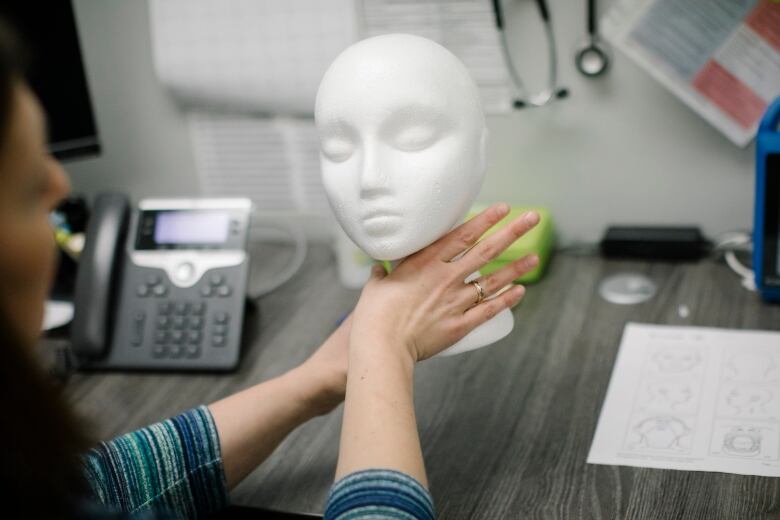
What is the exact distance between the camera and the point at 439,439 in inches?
37.1

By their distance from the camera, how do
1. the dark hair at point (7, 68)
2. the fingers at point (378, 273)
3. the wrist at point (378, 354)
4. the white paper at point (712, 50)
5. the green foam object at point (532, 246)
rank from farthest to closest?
the green foam object at point (532, 246) → the white paper at point (712, 50) → the fingers at point (378, 273) → the wrist at point (378, 354) → the dark hair at point (7, 68)

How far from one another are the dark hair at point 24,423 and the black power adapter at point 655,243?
3.07ft

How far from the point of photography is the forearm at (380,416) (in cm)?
72

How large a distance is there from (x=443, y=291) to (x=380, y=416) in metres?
0.17

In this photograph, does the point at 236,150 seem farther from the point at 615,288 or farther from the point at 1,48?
the point at 1,48

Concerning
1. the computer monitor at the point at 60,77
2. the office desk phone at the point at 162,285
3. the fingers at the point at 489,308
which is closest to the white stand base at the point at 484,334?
the fingers at the point at 489,308

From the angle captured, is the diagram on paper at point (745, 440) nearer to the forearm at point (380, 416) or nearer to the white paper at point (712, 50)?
the forearm at point (380, 416)

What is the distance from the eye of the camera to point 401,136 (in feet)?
2.70

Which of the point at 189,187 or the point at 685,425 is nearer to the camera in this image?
the point at 685,425

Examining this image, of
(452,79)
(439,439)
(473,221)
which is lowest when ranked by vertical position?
(439,439)

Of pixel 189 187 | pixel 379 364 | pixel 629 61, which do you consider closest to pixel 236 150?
pixel 189 187

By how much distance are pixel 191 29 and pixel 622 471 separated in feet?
3.24

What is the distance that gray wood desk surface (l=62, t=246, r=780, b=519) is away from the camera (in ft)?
2.67

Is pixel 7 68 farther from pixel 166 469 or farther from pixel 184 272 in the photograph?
pixel 184 272
